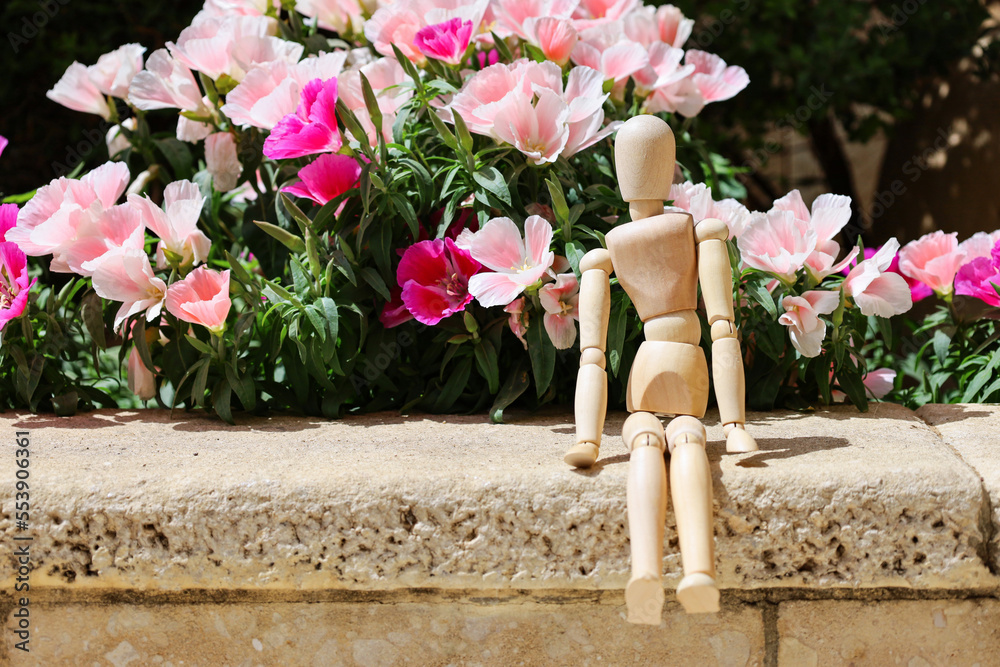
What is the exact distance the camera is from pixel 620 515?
3.01 ft

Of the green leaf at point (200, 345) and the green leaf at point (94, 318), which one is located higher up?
the green leaf at point (94, 318)

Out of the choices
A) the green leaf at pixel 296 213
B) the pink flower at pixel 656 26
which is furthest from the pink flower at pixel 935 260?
the green leaf at pixel 296 213

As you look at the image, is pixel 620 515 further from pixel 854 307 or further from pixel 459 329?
pixel 854 307

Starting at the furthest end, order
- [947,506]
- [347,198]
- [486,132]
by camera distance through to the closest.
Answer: [347,198] < [486,132] < [947,506]

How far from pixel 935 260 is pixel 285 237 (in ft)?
3.42

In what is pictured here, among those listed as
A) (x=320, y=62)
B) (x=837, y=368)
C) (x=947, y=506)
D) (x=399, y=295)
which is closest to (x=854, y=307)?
(x=837, y=368)

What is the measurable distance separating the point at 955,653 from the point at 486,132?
88cm

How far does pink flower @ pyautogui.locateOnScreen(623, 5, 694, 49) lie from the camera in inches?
57.1

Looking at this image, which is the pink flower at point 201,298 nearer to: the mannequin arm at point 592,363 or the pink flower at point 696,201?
the mannequin arm at point 592,363

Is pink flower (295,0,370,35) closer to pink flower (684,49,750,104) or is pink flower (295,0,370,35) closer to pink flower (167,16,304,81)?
pink flower (167,16,304,81)

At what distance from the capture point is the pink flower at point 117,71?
1.44m

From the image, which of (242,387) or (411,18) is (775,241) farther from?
(242,387)

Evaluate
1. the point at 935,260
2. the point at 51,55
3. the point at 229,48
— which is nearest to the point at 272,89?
the point at 229,48

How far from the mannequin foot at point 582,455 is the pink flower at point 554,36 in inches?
27.0
